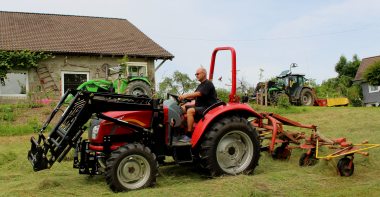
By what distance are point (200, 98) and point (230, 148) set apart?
0.86m

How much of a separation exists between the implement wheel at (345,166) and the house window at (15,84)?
1623 cm

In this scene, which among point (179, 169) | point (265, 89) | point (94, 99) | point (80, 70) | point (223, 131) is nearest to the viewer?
point (94, 99)

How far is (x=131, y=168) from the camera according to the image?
6.36 metres

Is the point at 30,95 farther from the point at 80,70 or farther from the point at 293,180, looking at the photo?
the point at 293,180

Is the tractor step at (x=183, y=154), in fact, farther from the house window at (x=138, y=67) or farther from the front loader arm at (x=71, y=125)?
the house window at (x=138, y=67)

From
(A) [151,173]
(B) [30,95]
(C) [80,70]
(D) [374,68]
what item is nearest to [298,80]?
(D) [374,68]

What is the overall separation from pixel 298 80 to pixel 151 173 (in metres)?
17.6

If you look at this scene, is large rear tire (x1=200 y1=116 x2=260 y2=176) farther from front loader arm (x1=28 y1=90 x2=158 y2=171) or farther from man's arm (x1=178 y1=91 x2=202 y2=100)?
front loader arm (x1=28 y1=90 x2=158 y2=171)

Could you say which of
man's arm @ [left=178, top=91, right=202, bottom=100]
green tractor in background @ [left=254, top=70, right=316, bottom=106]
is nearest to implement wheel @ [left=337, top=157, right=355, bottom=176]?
man's arm @ [left=178, top=91, right=202, bottom=100]

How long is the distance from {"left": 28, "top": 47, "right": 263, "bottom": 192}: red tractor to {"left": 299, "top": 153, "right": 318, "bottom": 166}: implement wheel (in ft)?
3.31

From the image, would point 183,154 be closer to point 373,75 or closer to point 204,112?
point 204,112

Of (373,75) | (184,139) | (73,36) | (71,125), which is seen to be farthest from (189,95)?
(73,36)

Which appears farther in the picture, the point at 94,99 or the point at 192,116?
the point at 192,116

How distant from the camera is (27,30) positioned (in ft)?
75.0
